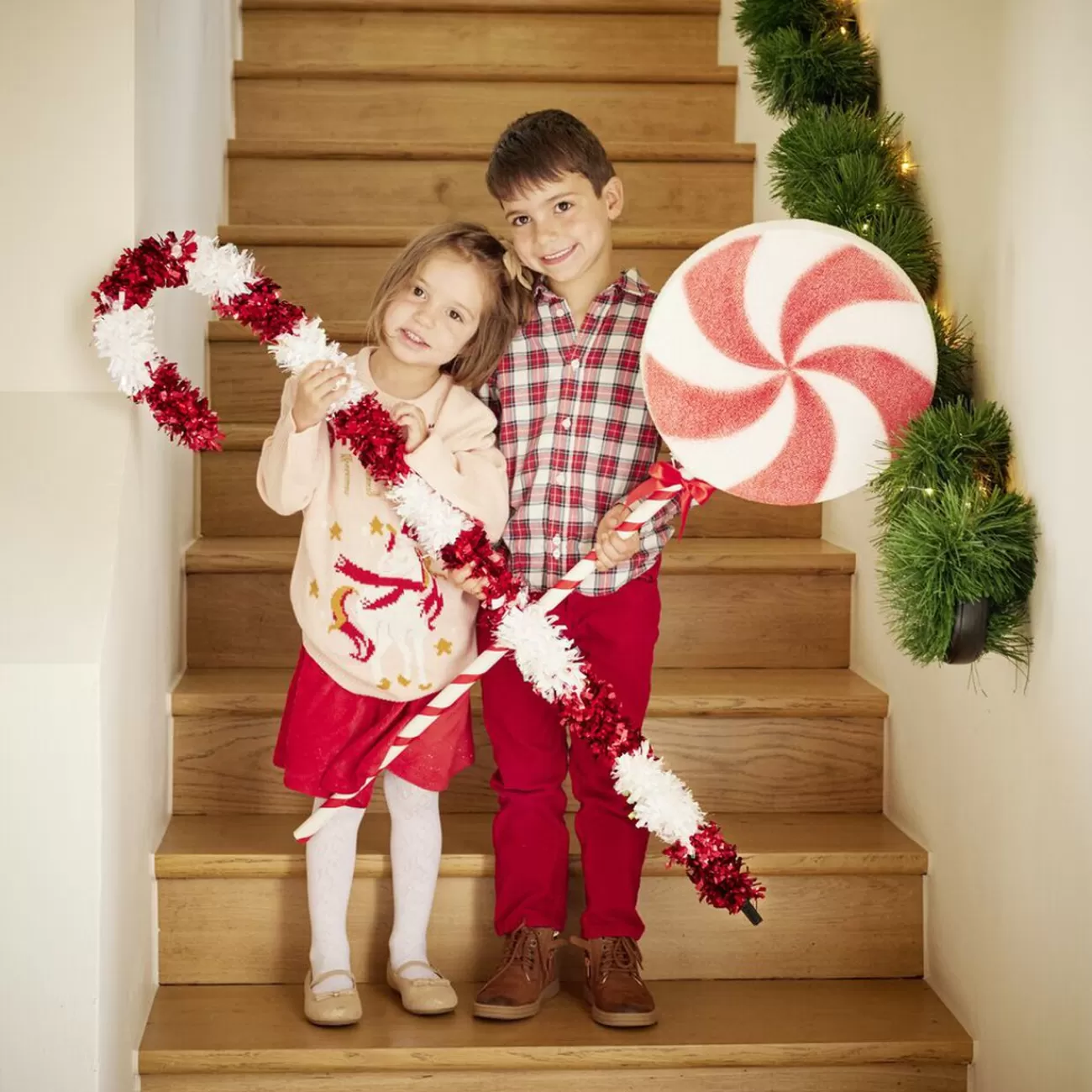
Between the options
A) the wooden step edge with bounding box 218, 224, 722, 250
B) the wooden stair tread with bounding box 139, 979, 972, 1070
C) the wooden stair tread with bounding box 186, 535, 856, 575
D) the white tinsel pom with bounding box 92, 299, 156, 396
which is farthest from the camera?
the wooden step edge with bounding box 218, 224, 722, 250

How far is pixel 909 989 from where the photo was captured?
6.47ft

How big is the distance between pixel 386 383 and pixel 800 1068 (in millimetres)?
1082

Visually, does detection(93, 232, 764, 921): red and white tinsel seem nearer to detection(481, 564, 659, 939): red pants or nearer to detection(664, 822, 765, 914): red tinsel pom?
detection(664, 822, 765, 914): red tinsel pom

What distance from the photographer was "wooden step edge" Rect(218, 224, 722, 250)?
278 cm

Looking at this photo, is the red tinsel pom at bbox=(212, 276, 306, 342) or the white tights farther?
the white tights

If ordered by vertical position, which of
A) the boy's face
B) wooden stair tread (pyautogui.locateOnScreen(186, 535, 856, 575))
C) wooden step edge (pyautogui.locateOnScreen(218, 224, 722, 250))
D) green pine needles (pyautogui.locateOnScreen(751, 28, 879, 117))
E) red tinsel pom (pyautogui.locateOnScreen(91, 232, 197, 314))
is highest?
green pine needles (pyautogui.locateOnScreen(751, 28, 879, 117))

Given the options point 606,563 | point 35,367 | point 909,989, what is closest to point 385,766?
point 606,563

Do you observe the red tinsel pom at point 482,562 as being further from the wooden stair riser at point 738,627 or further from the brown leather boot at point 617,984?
the wooden stair riser at point 738,627

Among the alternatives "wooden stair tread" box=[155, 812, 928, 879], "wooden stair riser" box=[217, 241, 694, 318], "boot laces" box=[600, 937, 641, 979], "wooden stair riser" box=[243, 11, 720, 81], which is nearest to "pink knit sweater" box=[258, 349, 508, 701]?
"wooden stair tread" box=[155, 812, 928, 879]

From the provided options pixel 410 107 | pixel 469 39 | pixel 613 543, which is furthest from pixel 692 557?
pixel 469 39

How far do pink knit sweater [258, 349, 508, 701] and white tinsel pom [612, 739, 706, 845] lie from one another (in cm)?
29

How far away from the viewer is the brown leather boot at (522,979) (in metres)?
1.83

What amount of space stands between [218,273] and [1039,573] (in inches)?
42.4

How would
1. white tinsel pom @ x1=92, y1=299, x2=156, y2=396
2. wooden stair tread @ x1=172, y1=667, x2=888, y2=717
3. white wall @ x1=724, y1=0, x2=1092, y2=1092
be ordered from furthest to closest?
wooden stair tread @ x1=172, y1=667, x2=888, y2=717, white tinsel pom @ x1=92, y1=299, x2=156, y2=396, white wall @ x1=724, y1=0, x2=1092, y2=1092
